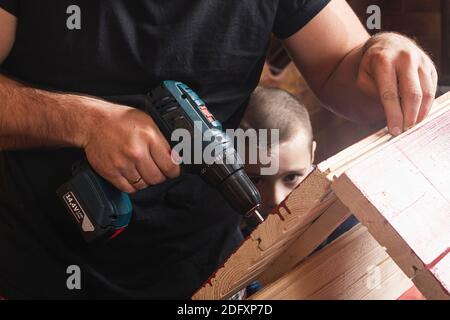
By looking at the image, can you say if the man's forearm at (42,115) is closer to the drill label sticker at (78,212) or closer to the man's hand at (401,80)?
the drill label sticker at (78,212)

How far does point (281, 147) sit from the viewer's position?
5.48ft

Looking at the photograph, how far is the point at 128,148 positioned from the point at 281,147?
0.97m

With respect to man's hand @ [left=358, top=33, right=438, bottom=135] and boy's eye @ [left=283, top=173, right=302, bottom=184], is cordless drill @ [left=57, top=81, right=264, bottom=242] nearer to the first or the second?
man's hand @ [left=358, top=33, right=438, bottom=135]

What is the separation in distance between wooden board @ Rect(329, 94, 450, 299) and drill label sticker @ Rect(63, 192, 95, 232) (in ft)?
1.64

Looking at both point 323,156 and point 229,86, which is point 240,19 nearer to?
point 229,86

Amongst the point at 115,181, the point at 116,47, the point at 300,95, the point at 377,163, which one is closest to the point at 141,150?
the point at 115,181

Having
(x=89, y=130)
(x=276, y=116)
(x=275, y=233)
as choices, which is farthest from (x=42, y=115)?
(x=276, y=116)

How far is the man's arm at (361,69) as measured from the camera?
29.7 inches

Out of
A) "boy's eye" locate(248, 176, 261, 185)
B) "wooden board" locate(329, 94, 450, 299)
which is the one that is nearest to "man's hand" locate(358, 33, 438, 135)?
"wooden board" locate(329, 94, 450, 299)

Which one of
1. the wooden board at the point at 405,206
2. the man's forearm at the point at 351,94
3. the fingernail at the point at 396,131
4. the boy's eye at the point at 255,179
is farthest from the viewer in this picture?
the boy's eye at the point at 255,179

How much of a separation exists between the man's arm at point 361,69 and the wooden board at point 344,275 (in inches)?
9.2

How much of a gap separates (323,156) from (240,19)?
1.97 meters

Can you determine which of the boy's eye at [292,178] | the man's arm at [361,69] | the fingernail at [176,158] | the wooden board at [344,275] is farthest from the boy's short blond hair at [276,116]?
the fingernail at [176,158]

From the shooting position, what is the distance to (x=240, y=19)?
3.20 feet
